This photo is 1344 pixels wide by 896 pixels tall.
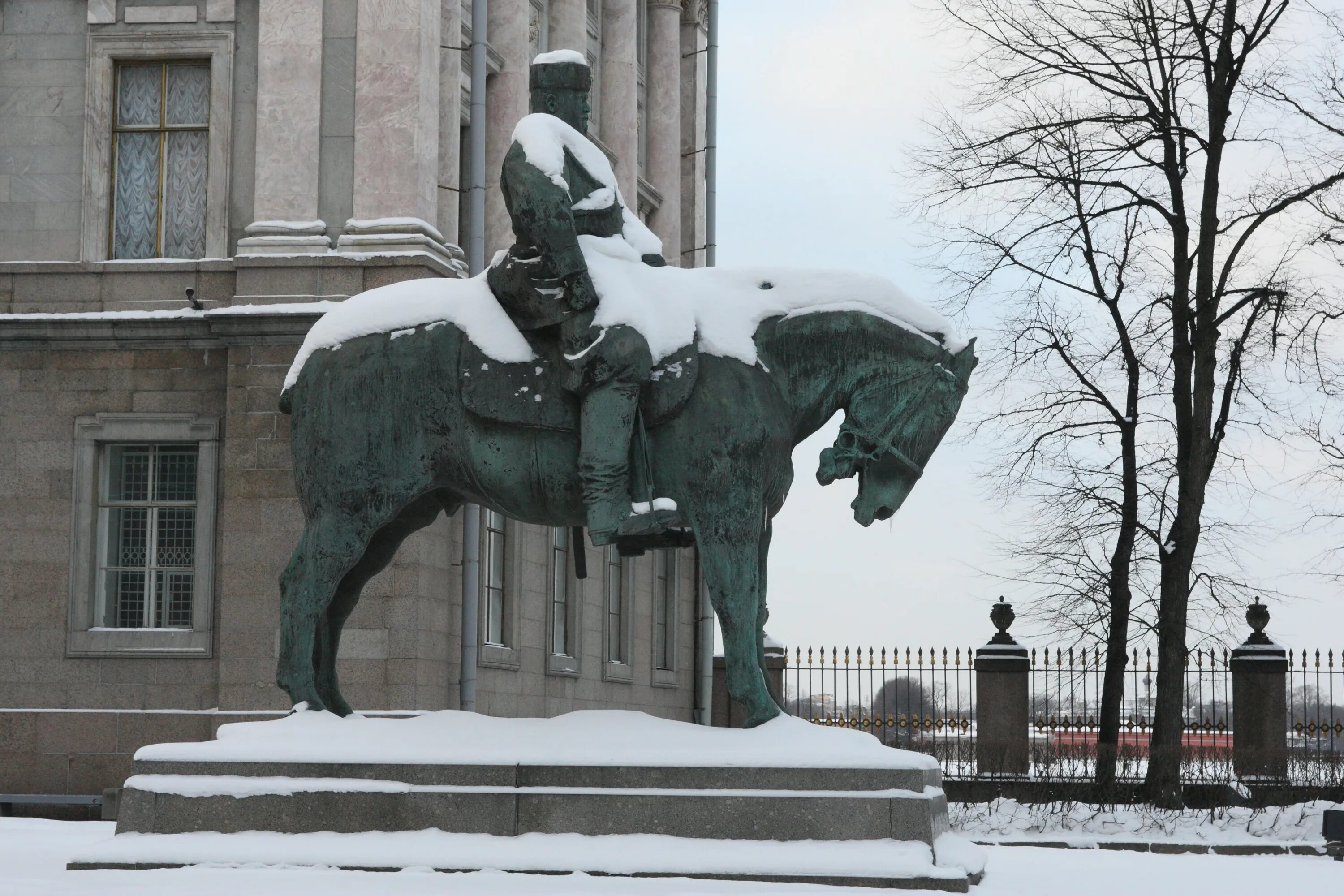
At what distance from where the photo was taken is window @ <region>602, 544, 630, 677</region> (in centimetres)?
3081

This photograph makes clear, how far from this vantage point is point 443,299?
380 inches

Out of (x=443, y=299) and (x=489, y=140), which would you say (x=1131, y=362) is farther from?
(x=443, y=299)

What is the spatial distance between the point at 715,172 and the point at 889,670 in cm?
1127

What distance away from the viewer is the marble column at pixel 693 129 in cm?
3728

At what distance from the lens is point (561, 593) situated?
28250 mm

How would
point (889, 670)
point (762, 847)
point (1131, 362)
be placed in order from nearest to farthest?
point (762, 847)
point (1131, 362)
point (889, 670)

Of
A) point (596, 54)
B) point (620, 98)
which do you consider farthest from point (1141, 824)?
point (596, 54)

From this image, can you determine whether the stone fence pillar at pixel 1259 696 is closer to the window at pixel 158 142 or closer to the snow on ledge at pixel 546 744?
the window at pixel 158 142

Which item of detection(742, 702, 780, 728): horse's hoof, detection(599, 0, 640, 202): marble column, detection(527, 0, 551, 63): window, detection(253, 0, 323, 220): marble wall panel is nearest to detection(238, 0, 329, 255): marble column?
detection(253, 0, 323, 220): marble wall panel

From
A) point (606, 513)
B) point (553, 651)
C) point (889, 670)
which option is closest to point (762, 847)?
point (606, 513)

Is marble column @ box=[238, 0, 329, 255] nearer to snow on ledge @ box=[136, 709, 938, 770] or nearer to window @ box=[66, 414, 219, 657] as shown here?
window @ box=[66, 414, 219, 657]

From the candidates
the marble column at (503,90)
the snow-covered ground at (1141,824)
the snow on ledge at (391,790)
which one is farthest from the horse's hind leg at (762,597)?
the marble column at (503,90)

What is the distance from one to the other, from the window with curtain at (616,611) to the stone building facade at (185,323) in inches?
267

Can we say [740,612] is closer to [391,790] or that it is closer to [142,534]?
[391,790]
